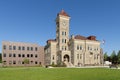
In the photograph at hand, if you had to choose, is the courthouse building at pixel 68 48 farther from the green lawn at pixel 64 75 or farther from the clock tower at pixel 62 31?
the green lawn at pixel 64 75

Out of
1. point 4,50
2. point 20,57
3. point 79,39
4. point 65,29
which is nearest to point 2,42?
point 4,50

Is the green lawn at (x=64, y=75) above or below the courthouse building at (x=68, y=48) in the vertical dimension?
below

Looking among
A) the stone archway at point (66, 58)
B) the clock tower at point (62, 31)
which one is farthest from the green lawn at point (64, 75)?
the clock tower at point (62, 31)

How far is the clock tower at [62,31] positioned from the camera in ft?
256

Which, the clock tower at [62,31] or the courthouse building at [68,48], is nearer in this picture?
the courthouse building at [68,48]

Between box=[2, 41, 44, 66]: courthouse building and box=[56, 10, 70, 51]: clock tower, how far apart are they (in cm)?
1212

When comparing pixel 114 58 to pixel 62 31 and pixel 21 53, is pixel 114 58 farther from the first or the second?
pixel 21 53

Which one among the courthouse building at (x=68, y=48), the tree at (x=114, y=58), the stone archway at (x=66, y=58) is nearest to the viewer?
the courthouse building at (x=68, y=48)

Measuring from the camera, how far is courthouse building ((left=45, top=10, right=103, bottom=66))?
7644 centimetres

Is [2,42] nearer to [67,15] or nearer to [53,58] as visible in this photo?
[53,58]

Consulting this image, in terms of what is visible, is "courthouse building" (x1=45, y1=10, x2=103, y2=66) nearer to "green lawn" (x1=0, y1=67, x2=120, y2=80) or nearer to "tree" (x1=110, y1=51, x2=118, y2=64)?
"tree" (x1=110, y1=51, x2=118, y2=64)

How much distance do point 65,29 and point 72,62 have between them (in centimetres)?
1476

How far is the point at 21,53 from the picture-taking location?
81125 millimetres

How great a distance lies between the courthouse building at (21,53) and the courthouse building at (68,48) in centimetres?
528
